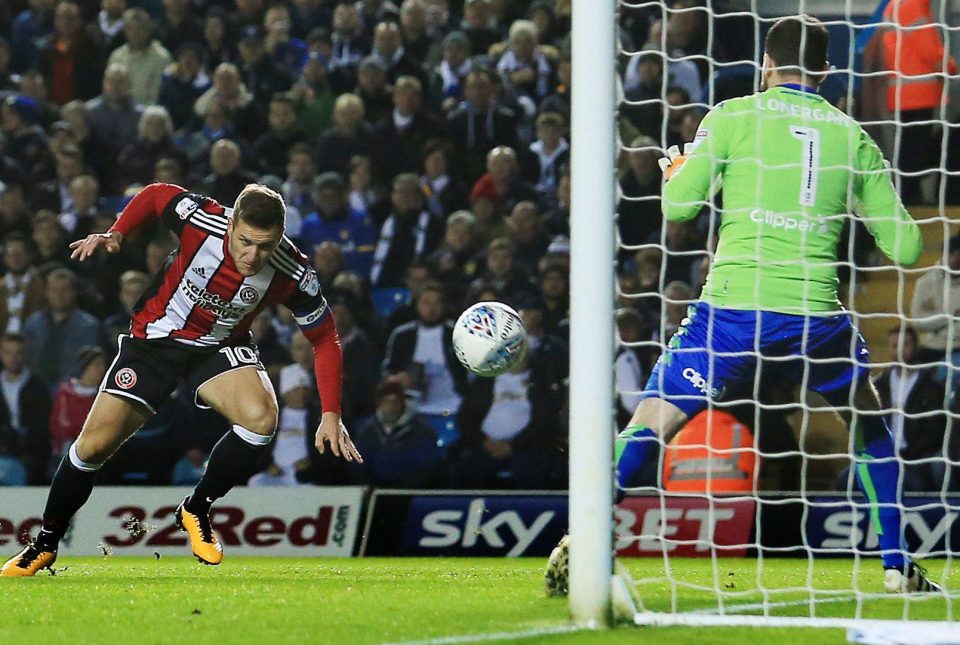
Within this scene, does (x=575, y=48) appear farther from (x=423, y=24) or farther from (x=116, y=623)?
(x=423, y=24)

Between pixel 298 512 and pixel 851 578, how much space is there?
11.7 feet

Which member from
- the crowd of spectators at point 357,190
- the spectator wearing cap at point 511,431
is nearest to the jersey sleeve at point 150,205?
the crowd of spectators at point 357,190

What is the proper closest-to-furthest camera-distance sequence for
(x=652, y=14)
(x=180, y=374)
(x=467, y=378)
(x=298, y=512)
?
(x=180, y=374), (x=298, y=512), (x=467, y=378), (x=652, y=14)

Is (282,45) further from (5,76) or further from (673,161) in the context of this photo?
(673,161)

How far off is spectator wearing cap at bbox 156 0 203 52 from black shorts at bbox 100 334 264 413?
603 centimetres

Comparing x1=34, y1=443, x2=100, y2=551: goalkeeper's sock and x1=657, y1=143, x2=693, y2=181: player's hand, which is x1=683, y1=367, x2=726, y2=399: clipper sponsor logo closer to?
x1=657, y1=143, x2=693, y2=181: player's hand

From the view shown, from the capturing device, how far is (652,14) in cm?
1158

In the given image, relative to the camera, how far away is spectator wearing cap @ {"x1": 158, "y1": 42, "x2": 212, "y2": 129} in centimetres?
1158

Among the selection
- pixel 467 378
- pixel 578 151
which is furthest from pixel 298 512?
pixel 578 151

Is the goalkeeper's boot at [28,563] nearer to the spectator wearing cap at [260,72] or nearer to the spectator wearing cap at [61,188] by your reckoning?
the spectator wearing cap at [61,188]

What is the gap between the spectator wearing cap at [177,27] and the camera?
12.0 m

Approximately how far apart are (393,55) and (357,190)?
1350mm

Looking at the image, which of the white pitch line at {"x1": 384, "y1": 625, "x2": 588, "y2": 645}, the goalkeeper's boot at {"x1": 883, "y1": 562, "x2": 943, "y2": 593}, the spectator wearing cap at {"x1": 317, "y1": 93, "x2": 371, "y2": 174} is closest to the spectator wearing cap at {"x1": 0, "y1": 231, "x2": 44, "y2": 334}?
the spectator wearing cap at {"x1": 317, "y1": 93, "x2": 371, "y2": 174}

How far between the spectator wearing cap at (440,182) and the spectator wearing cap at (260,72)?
1448 millimetres
